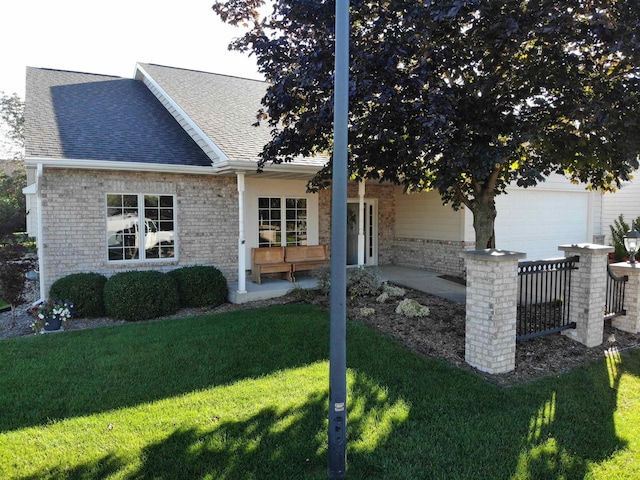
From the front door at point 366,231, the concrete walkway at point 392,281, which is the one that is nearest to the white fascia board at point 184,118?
the concrete walkway at point 392,281

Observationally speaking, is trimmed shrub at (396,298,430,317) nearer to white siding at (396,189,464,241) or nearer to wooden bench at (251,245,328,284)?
wooden bench at (251,245,328,284)

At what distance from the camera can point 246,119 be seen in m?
12.6

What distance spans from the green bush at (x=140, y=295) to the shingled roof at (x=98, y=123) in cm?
256

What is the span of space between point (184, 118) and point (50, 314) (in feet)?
20.4

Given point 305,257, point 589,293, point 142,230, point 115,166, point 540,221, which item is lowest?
point 589,293

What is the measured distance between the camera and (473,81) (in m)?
6.18

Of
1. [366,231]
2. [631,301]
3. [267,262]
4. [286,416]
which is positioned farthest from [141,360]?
[366,231]

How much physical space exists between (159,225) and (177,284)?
172 cm

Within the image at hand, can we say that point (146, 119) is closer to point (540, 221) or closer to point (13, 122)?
point (540, 221)

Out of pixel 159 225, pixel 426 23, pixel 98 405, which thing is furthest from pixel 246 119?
pixel 98 405

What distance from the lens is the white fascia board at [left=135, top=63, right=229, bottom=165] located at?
984cm

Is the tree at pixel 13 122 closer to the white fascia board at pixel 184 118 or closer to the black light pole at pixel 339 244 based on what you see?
the white fascia board at pixel 184 118

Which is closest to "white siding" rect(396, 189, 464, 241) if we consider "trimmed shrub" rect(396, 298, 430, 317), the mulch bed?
the mulch bed

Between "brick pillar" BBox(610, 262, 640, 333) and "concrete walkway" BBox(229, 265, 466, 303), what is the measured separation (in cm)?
284
